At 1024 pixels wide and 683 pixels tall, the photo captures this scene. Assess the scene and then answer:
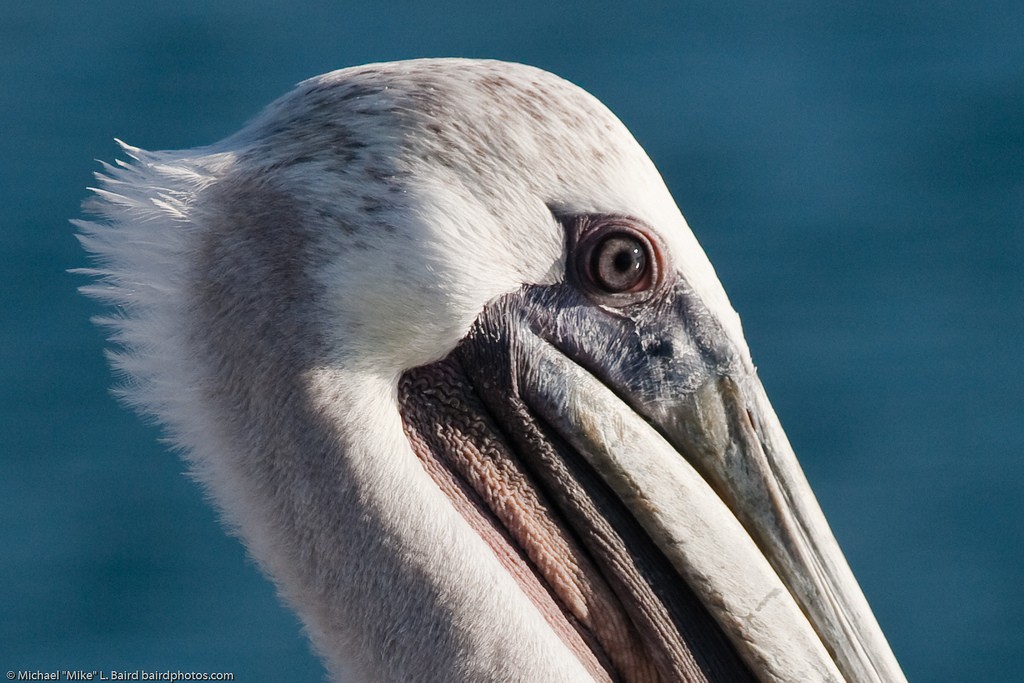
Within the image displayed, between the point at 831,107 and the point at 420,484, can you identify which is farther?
the point at 831,107

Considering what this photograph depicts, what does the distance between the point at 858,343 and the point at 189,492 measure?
3.42 metres

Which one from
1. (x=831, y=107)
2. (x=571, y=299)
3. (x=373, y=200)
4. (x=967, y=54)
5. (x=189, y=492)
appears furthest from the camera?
(x=967, y=54)

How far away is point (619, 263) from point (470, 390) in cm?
40

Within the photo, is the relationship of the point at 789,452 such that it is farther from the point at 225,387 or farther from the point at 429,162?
the point at 225,387

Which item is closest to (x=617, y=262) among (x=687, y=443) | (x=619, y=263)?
(x=619, y=263)

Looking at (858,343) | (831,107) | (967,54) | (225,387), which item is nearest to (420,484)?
(225,387)

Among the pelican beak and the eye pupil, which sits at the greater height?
the eye pupil

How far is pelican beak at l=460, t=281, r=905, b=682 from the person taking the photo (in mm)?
2941

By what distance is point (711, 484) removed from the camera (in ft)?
9.85

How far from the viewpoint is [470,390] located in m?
3.01

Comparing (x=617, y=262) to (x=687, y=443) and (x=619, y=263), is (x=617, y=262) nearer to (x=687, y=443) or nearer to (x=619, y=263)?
(x=619, y=263)

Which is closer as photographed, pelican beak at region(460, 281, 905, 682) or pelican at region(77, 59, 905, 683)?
pelican at region(77, 59, 905, 683)

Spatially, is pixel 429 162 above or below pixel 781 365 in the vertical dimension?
above

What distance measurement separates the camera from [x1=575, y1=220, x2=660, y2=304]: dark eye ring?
2.91 m
